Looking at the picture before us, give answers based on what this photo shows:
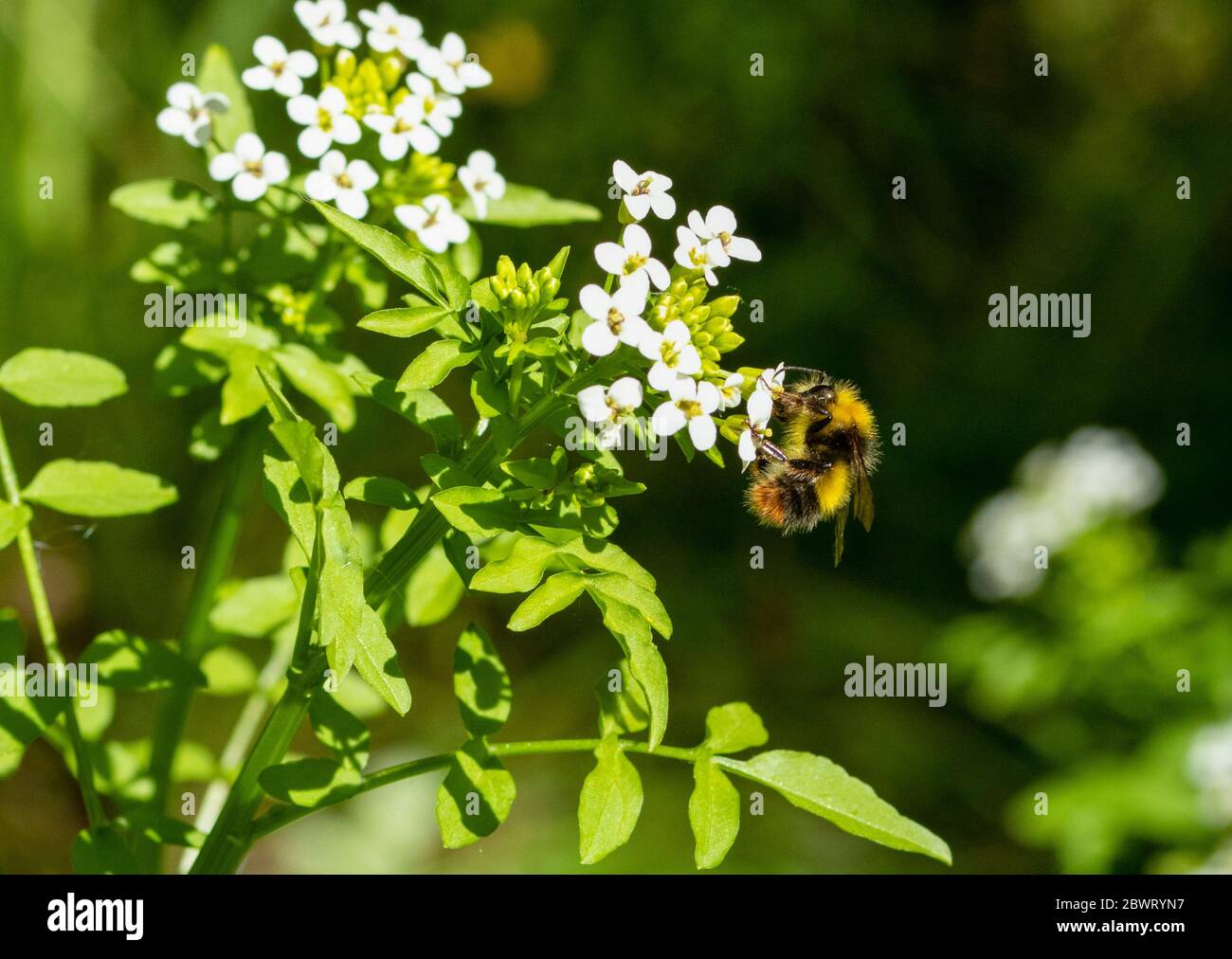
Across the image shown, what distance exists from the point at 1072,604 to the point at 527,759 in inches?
106

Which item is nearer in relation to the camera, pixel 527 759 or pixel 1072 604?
pixel 1072 604

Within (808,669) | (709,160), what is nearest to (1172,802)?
(808,669)

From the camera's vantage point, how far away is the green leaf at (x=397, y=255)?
1.86 metres

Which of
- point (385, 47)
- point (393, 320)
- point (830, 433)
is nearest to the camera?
point (393, 320)

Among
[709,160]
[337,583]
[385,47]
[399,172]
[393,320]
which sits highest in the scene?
[709,160]

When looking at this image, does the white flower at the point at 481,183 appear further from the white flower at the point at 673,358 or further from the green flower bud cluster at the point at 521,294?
the white flower at the point at 673,358

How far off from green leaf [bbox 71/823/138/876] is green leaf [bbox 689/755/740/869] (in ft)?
3.74

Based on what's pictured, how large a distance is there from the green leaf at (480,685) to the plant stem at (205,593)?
702mm

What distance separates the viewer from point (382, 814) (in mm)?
5258

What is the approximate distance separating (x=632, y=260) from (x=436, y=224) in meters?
0.61

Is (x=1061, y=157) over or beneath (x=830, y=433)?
over

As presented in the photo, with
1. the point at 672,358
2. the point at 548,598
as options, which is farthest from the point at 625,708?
the point at 672,358

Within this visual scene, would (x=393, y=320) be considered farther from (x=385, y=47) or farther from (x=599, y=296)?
(x=385, y=47)

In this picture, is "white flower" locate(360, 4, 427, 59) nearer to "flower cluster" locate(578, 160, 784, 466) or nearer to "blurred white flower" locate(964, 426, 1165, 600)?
"flower cluster" locate(578, 160, 784, 466)
